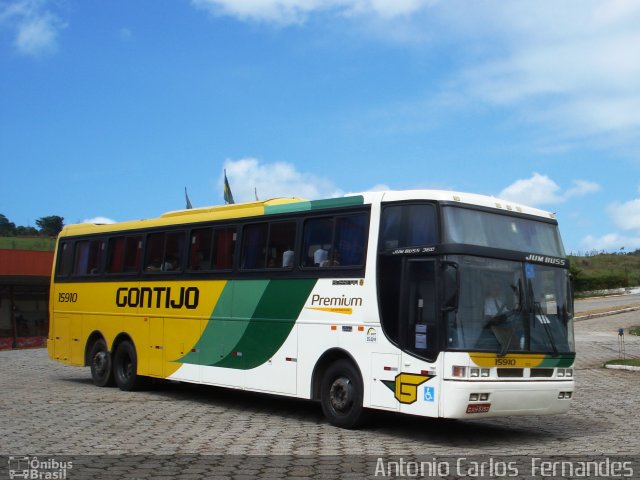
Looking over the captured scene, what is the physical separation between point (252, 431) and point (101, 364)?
750 centimetres

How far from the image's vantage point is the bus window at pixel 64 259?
64.6 ft

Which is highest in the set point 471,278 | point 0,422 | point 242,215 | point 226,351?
point 242,215

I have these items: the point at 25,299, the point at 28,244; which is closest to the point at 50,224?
the point at 28,244

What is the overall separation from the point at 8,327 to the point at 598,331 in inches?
1001

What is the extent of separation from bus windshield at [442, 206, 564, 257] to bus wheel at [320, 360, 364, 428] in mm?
2492

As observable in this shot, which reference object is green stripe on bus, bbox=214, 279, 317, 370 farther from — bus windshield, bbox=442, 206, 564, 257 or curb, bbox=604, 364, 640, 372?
curb, bbox=604, 364, 640, 372

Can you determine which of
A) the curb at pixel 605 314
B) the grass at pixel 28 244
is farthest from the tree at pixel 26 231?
the curb at pixel 605 314

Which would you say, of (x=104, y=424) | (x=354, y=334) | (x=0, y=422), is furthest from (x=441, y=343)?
(x=0, y=422)

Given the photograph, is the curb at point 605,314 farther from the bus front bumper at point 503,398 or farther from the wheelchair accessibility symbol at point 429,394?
the wheelchair accessibility symbol at point 429,394

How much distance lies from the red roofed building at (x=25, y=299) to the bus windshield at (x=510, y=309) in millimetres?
27599

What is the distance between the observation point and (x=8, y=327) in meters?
38.0

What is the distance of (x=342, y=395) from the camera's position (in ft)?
39.7

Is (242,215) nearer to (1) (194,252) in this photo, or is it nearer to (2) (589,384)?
(1) (194,252)

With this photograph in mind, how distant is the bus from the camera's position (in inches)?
424
